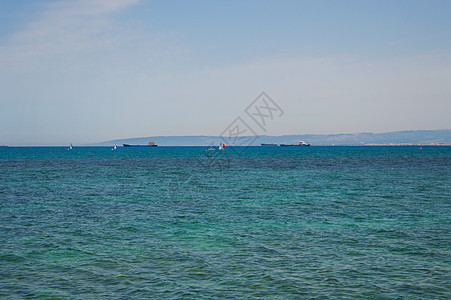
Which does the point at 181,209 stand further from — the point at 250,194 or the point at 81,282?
the point at 81,282

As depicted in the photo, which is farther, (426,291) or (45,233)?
(45,233)

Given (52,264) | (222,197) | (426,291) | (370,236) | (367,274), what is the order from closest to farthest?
1. (426,291)
2. (367,274)
3. (52,264)
4. (370,236)
5. (222,197)

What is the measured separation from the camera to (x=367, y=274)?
14.1 m

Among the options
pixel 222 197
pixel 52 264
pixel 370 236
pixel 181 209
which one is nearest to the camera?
pixel 52 264

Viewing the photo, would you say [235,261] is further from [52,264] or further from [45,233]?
[45,233]

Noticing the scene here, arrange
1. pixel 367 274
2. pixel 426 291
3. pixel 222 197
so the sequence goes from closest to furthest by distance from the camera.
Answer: pixel 426 291 → pixel 367 274 → pixel 222 197

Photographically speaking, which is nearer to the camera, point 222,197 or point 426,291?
point 426,291

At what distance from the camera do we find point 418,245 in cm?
1805

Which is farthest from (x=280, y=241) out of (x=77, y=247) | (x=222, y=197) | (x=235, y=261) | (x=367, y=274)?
(x=222, y=197)

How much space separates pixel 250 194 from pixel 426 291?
2594 centimetres

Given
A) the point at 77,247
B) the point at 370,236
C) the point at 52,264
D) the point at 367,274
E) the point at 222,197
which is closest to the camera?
the point at 367,274

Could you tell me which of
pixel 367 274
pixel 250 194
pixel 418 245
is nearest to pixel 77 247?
pixel 367 274

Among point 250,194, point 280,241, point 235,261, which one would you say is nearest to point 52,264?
point 235,261

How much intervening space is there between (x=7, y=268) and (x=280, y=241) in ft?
35.7
